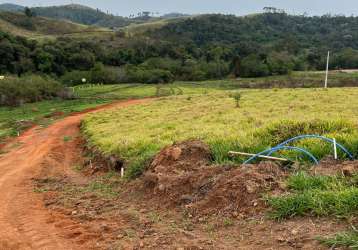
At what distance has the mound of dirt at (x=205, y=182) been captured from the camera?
19.0 feet

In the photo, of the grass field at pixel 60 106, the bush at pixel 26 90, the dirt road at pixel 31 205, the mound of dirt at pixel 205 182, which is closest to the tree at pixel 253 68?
the grass field at pixel 60 106

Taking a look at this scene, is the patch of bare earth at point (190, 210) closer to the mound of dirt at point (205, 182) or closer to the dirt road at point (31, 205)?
the mound of dirt at point (205, 182)

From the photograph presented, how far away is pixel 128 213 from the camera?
6523 mm

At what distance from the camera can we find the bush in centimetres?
3722

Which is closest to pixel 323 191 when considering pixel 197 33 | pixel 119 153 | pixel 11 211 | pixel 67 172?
pixel 11 211

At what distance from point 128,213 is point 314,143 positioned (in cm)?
320

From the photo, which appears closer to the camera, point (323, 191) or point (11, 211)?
point (323, 191)

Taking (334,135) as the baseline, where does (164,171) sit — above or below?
below

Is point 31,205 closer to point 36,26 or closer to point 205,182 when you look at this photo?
point 205,182

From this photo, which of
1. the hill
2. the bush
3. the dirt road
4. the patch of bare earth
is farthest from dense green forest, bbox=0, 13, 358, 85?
the patch of bare earth

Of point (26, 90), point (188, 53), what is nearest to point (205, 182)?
point (26, 90)

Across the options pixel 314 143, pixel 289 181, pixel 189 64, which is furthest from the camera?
pixel 189 64

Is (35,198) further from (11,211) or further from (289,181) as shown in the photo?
(289,181)

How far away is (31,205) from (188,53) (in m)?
79.7
